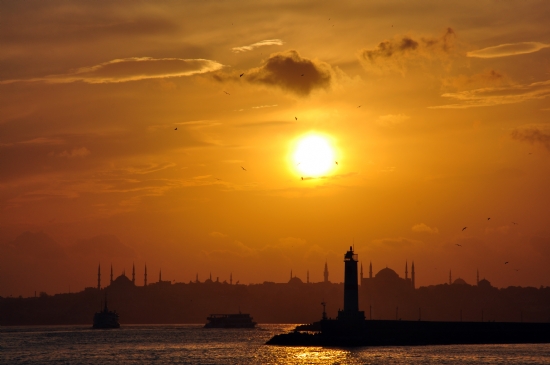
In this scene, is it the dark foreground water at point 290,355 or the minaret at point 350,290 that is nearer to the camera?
the dark foreground water at point 290,355

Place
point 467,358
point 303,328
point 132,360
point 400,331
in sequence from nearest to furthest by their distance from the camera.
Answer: point 467,358 → point 132,360 → point 400,331 → point 303,328

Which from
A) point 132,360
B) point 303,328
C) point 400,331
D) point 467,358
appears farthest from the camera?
point 303,328

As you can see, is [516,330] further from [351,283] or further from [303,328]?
[303,328]

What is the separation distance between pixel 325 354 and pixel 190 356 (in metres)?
21.4

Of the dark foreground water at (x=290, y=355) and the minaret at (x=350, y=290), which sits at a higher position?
the minaret at (x=350, y=290)

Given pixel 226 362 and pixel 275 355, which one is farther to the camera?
pixel 275 355

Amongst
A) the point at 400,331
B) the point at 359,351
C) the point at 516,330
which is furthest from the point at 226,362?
the point at 516,330

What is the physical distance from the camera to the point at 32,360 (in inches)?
4840

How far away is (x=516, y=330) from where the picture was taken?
12938cm

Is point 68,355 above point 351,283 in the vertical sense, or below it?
below

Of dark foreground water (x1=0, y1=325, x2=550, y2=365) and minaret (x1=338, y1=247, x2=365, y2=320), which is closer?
dark foreground water (x1=0, y1=325, x2=550, y2=365)

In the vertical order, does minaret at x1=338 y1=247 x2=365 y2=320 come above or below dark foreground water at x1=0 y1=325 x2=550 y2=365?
above

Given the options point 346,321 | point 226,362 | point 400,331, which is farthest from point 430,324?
point 226,362

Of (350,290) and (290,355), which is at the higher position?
(350,290)
